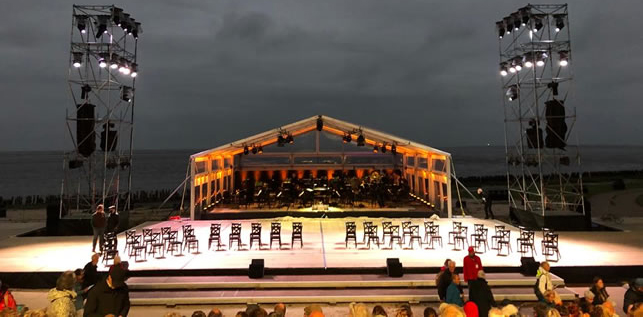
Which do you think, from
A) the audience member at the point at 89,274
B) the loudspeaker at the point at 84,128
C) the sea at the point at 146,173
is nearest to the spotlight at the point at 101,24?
the loudspeaker at the point at 84,128

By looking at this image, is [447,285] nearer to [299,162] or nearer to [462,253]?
[462,253]

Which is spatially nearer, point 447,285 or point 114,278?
point 114,278

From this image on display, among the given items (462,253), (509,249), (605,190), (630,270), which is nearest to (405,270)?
(462,253)

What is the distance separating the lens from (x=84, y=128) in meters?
11.5

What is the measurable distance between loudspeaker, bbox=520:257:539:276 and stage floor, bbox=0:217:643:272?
292 mm

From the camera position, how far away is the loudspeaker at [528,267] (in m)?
7.08

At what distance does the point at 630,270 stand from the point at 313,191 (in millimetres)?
9554

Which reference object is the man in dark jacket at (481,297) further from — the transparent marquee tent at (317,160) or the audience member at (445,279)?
the transparent marquee tent at (317,160)

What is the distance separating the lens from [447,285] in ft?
17.0

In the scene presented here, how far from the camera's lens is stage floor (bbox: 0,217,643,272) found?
25.1 feet

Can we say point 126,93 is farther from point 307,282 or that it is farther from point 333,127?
point 307,282

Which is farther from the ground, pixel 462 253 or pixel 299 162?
pixel 299 162

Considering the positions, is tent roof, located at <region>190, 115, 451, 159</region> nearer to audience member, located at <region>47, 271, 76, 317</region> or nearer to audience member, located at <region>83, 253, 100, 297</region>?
audience member, located at <region>83, 253, 100, 297</region>

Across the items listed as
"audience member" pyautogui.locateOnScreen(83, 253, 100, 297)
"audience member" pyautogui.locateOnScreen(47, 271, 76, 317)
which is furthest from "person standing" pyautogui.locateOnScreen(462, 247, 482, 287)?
"audience member" pyautogui.locateOnScreen(83, 253, 100, 297)
